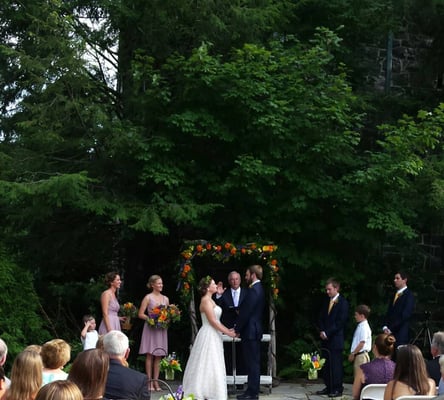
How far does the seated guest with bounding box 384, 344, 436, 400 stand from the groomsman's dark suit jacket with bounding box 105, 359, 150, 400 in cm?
184

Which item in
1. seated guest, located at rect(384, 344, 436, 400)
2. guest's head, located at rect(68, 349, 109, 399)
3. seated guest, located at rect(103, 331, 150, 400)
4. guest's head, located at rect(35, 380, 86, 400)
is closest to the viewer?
guest's head, located at rect(35, 380, 86, 400)

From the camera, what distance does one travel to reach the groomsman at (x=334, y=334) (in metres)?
11.3

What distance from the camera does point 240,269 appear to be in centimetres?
1411

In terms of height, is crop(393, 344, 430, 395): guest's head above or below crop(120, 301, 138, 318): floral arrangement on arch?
below

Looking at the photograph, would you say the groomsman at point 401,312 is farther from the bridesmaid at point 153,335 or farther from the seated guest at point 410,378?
the seated guest at point 410,378

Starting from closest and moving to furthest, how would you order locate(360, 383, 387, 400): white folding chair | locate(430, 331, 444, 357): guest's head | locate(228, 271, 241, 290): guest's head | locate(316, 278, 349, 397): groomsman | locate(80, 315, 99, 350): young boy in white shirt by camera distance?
locate(360, 383, 387, 400): white folding chair, locate(430, 331, 444, 357): guest's head, locate(80, 315, 99, 350): young boy in white shirt, locate(228, 271, 241, 290): guest's head, locate(316, 278, 349, 397): groomsman

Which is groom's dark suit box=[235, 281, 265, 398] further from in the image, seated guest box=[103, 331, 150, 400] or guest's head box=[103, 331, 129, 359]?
seated guest box=[103, 331, 150, 400]

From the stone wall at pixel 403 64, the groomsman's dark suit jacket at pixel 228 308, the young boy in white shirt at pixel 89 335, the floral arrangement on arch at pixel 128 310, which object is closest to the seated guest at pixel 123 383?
the young boy in white shirt at pixel 89 335

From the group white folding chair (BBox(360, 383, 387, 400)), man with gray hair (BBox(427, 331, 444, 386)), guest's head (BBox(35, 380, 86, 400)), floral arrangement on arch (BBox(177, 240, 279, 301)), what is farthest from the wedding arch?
guest's head (BBox(35, 380, 86, 400))

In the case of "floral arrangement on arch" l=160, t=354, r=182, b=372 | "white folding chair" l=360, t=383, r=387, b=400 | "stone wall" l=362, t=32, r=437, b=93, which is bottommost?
"floral arrangement on arch" l=160, t=354, r=182, b=372

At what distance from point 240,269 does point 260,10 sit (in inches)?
173

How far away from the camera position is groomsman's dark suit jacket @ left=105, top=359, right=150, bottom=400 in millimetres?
5844

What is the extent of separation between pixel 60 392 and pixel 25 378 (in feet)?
4.48

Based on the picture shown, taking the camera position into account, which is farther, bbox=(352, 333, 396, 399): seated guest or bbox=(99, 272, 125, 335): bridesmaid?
bbox=(99, 272, 125, 335): bridesmaid
